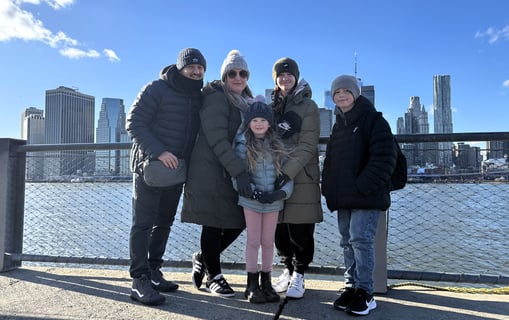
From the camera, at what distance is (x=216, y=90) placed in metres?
2.99

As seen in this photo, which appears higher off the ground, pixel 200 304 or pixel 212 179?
pixel 212 179

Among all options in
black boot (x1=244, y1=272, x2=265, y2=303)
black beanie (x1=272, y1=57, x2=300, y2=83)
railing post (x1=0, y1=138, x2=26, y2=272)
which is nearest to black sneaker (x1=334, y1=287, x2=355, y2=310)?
black boot (x1=244, y1=272, x2=265, y2=303)

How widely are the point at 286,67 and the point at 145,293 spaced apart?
194 cm

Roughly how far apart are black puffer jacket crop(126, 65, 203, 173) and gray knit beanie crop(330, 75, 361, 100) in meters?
1.02

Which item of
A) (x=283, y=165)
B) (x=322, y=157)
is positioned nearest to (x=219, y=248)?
(x=283, y=165)

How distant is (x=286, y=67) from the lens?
3.00m

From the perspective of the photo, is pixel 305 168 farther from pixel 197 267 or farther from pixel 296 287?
pixel 197 267

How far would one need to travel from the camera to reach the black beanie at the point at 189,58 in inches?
114

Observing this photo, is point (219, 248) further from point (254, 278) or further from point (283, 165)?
point (283, 165)

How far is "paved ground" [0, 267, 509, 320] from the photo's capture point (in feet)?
7.91

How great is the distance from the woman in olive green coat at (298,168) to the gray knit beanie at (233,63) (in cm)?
27

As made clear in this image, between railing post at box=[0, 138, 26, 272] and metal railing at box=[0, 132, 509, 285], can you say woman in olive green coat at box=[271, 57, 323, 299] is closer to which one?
metal railing at box=[0, 132, 509, 285]

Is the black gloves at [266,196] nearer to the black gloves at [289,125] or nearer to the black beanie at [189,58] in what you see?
the black gloves at [289,125]

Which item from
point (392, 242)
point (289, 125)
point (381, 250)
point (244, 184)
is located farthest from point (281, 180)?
point (392, 242)
